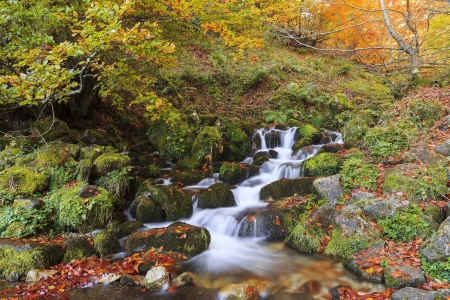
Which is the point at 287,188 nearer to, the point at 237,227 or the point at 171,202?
the point at 237,227

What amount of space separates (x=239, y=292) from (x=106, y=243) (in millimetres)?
2793

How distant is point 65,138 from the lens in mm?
8586

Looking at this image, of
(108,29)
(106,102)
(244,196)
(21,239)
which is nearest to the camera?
(108,29)

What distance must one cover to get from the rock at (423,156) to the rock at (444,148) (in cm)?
24

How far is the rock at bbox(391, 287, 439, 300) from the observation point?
152 inches

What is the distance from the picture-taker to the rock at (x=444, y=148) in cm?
680

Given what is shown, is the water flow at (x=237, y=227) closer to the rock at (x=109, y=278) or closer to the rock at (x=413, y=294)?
the rock at (x=109, y=278)

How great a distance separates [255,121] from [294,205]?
6.84 m

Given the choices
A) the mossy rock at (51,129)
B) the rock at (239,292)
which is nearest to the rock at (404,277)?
the rock at (239,292)

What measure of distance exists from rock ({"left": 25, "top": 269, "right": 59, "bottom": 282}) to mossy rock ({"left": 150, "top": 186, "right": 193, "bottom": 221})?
269cm

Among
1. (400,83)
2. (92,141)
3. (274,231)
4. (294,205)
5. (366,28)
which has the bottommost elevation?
(274,231)

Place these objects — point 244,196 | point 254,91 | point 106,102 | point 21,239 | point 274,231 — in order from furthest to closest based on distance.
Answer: point 254,91
point 106,102
point 244,196
point 274,231
point 21,239

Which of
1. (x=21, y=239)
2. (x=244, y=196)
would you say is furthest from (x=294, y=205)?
(x=21, y=239)

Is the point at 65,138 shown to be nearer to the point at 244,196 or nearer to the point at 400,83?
the point at 244,196
